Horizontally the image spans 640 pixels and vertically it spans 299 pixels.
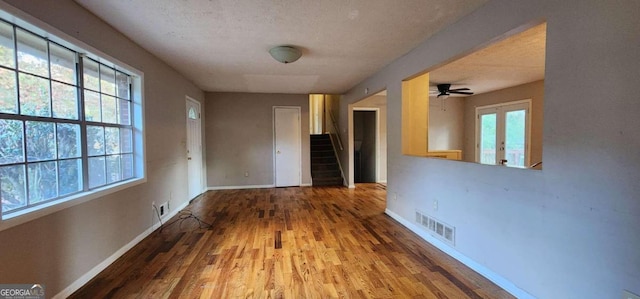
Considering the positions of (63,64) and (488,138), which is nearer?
(63,64)

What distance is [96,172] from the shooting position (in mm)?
2395

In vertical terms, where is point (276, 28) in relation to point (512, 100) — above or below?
above

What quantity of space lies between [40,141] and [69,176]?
15.3 inches

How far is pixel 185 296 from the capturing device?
1931mm

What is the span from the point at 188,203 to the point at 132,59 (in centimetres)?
277

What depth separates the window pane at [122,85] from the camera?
275cm

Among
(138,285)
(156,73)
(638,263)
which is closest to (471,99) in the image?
(638,263)

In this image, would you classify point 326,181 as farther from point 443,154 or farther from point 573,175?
point 573,175

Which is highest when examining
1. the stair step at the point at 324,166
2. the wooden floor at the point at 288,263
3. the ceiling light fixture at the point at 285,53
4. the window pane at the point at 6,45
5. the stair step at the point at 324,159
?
the ceiling light fixture at the point at 285,53

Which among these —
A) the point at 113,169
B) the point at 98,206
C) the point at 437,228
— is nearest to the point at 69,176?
the point at 98,206

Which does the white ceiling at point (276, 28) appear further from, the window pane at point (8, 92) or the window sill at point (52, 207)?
the window sill at point (52, 207)

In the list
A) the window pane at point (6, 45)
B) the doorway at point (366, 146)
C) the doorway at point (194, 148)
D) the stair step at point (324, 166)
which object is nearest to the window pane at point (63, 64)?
the window pane at point (6, 45)

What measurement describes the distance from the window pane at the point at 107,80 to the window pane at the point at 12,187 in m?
1.12

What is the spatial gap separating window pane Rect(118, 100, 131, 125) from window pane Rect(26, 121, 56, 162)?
0.92 meters
